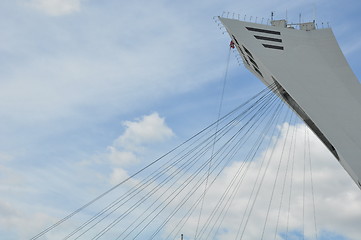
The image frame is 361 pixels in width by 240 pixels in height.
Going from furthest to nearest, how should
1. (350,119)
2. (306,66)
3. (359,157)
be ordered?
(306,66)
(350,119)
(359,157)

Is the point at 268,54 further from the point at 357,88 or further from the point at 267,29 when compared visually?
the point at 357,88

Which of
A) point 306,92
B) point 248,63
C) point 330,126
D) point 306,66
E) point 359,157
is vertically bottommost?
point 359,157

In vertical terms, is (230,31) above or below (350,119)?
above

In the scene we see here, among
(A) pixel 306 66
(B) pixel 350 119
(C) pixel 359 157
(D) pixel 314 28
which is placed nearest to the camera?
(C) pixel 359 157

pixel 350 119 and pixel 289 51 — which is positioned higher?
pixel 289 51

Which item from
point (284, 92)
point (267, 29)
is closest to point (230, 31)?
point (267, 29)

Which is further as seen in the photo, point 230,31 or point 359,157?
point 230,31

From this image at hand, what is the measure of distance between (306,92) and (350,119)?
308 centimetres

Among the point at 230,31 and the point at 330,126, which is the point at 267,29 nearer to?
the point at 230,31

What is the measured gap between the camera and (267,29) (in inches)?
1359

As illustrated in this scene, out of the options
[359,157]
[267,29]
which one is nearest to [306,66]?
[267,29]

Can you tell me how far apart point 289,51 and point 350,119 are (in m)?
6.30

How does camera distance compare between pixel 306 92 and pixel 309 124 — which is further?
pixel 309 124

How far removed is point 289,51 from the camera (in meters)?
33.8
